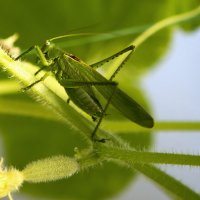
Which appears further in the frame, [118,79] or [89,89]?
[118,79]

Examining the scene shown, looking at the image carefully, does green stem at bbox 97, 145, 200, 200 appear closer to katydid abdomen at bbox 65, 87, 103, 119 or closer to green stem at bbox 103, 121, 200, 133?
katydid abdomen at bbox 65, 87, 103, 119

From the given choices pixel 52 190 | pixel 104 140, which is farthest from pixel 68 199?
pixel 104 140

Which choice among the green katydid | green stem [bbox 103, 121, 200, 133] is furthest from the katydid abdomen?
green stem [bbox 103, 121, 200, 133]

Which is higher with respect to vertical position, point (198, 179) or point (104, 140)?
point (198, 179)

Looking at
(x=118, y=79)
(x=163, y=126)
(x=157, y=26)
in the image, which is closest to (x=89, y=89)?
(x=163, y=126)

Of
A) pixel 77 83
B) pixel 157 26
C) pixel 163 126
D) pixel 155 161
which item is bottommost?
pixel 155 161

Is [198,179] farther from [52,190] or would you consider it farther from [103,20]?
[103,20]

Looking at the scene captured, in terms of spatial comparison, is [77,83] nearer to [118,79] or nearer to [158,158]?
[158,158]

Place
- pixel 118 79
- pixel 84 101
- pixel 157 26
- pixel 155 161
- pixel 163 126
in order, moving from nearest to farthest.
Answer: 1. pixel 155 161
2. pixel 84 101
3. pixel 163 126
4. pixel 157 26
5. pixel 118 79

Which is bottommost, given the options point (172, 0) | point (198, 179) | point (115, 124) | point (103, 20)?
point (115, 124)
